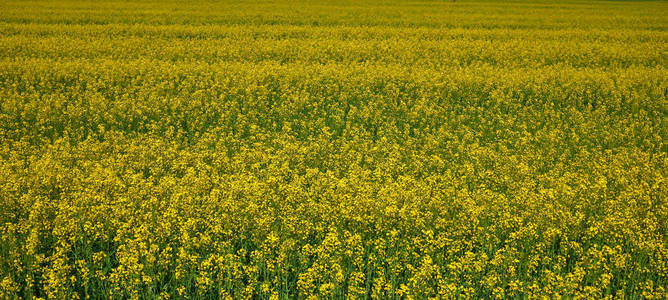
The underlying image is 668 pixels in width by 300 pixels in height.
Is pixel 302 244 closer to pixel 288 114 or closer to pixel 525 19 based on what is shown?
pixel 288 114

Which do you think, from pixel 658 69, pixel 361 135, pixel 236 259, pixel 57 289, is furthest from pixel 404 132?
pixel 658 69

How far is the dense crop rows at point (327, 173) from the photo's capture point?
4609 millimetres

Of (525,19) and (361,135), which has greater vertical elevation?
(525,19)

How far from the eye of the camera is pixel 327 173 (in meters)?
6.77

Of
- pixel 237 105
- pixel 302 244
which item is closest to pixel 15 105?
pixel 237 105

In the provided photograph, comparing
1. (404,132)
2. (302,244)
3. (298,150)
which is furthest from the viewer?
(404,132)

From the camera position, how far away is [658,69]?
15625mm

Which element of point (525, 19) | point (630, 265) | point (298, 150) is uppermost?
point (525, 19)

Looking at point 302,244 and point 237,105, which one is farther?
point 237,105

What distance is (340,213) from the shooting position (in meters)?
5.66

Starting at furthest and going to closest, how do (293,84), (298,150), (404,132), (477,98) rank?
Answer: (293,84)
(477,98)
(404,132)
(298,150)

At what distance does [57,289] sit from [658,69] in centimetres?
1894

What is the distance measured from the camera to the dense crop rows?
4.61 meters

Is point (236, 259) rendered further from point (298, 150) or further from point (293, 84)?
point (293, 84)
